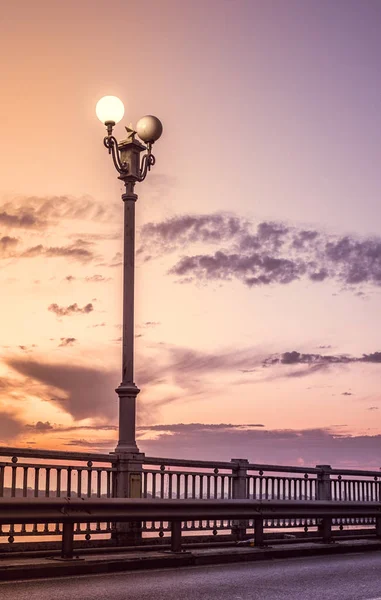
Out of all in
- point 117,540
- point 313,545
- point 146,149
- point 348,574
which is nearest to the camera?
point 348,574

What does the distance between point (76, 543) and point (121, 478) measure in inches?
80.4

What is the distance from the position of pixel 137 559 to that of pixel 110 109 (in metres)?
8.70

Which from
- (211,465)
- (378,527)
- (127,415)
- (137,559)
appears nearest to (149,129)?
(127,415)

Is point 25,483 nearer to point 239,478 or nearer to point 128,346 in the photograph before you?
point 128,346

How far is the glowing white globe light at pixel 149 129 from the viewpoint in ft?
60.1

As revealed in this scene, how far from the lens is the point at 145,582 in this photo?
463 inches

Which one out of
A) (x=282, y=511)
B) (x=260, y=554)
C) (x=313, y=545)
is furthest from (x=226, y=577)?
(x=313, y=545)

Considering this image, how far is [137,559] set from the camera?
43.9ft

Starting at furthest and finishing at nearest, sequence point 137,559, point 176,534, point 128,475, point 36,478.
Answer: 1. point 128,475
2. point 36,478
3. point 176,534
4. point 137,559

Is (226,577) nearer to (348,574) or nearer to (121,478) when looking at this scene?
(348,574)

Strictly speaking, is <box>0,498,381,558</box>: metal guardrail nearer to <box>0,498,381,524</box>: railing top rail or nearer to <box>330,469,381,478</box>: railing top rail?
<box>0,498,381,524</box>: railing top rail

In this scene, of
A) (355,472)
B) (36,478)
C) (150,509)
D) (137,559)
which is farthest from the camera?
(355,472)

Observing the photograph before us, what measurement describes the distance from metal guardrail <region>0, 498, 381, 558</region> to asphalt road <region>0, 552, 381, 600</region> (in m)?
0.83

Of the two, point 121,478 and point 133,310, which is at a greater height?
point 133,310
